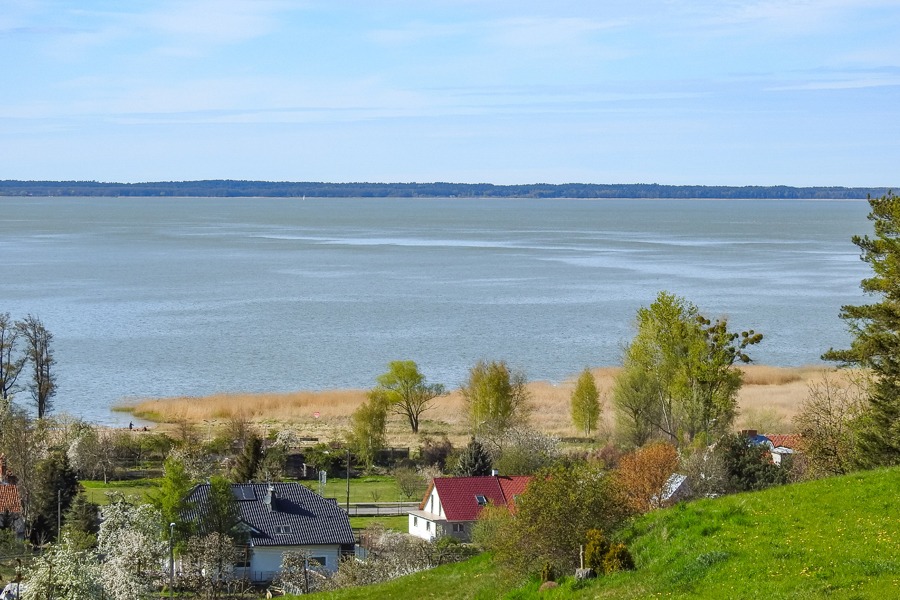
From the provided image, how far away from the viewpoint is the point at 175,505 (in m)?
32.9

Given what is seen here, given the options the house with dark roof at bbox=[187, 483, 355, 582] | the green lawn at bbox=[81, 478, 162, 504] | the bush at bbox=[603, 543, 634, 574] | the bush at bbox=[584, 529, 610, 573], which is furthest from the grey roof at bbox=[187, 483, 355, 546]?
the bush at bbox=[603, 543, 634, 574]

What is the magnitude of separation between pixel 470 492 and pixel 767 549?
2399 centimetres

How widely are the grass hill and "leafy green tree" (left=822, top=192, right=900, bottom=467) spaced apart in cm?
1054

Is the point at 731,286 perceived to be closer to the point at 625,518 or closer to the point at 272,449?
the point at 272,449

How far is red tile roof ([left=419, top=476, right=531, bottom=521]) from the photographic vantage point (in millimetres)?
37375

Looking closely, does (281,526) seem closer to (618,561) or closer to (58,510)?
(58,510)

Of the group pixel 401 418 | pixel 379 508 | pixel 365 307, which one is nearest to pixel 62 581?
pixel 379 508

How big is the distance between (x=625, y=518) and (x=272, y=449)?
30.7 metres

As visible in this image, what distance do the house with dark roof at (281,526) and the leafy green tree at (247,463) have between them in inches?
346

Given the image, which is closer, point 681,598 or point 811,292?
point 681,598

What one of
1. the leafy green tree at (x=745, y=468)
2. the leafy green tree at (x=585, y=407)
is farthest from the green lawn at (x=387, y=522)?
the leafy green tree at (x=585, y=407)

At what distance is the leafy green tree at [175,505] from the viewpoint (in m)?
32.3

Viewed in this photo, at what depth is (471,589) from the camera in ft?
61.2

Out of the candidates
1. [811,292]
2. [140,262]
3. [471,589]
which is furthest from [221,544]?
[140,262]
